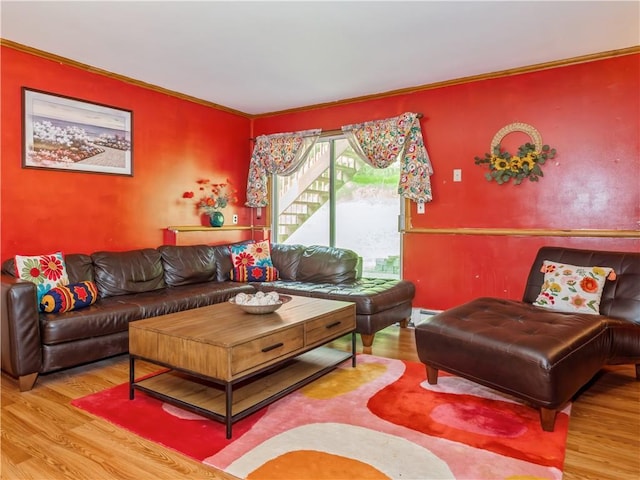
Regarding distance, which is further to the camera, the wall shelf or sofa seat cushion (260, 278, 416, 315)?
the wall shelf

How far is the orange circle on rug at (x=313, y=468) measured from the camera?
71.7 inches

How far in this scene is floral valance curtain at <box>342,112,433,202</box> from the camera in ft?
14.2

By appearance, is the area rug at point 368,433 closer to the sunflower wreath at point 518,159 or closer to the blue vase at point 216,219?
the sunflower wreath at point 518,159

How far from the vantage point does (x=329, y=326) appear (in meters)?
2.83

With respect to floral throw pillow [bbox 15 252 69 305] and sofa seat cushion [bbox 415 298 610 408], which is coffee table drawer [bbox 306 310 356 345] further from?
floral throw pillow [bbox 15 252 69 305]

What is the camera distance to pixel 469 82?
13.6 feet

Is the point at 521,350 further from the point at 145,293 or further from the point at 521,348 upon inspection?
the point at 145,293

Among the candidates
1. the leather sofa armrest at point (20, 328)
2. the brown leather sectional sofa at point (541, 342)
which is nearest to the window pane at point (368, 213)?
the brown leather sectional sofa at point (541, 342)

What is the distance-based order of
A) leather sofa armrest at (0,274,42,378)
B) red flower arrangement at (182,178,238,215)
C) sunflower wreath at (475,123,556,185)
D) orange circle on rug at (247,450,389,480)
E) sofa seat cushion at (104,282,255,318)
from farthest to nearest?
red flower arrangement at (182,178,238,215) → sunflower wreath at (475,123,556,185) → sofa seat cushion at (104,282,255,318) → leather sofa armrest at (0,274,42,378) → orange circle on rug at (247,450,389,480)

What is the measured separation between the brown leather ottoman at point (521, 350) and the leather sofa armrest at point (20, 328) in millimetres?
2451

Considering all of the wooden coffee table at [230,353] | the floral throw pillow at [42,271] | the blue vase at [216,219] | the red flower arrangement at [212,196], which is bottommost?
the wooden coffee table at [230,353]

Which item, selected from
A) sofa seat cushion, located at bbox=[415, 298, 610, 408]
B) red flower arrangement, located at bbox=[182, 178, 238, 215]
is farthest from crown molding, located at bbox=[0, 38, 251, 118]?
sofa seat cushion, located at bbox=[415, 298, 610, 408]

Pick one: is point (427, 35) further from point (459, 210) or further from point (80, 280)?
point (80, 280)

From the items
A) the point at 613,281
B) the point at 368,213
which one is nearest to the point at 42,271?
the point at 368,213
